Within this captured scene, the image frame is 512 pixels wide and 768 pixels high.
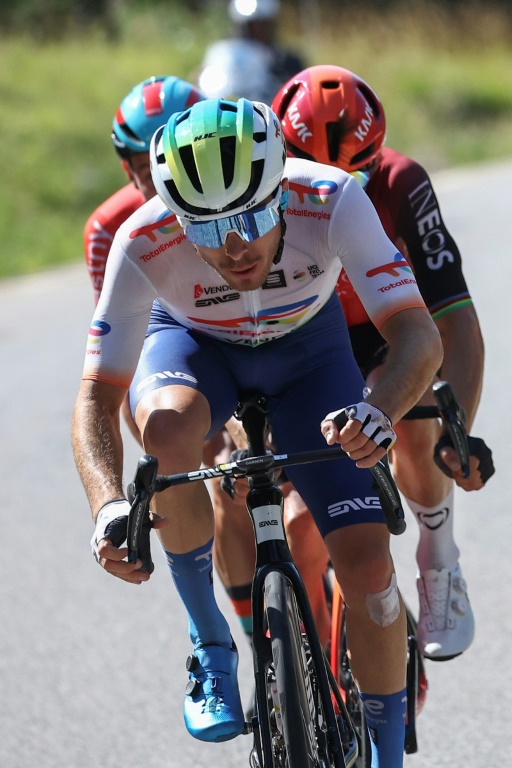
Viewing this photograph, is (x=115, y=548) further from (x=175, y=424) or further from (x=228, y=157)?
(x=228, y=157)

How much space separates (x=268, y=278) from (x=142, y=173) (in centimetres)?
152

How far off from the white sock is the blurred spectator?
5.14 meters

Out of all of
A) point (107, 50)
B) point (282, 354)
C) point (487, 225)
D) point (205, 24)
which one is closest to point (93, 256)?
point (282, 354)

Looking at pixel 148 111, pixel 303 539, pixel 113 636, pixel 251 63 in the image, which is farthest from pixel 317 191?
pixel 251 63

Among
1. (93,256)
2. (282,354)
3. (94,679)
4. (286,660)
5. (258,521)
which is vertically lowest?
(94,679)

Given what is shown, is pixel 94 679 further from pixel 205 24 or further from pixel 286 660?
pixel 205 24

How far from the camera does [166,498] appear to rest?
11.0ft

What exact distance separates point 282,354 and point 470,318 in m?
0.69

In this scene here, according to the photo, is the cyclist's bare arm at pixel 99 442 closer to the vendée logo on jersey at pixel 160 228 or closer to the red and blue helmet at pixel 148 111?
the vendée logo on jersey at pixel 160 228

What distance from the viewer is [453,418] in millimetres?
3221

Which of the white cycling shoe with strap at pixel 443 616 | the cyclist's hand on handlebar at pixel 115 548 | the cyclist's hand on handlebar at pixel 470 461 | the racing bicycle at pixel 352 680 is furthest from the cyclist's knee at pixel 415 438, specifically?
the cyclist's hand on handlebar at pixel 115 548

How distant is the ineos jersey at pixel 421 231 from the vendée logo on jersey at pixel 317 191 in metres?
0.66

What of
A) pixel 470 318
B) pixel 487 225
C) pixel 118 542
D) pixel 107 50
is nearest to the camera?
pixel 118 542

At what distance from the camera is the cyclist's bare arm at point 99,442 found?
3.20 meters
